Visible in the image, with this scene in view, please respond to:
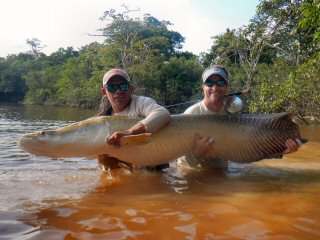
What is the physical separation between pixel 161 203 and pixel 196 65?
106 feet

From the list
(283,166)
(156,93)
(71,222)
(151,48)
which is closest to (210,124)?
(283,166)

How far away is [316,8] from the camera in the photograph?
6.02m

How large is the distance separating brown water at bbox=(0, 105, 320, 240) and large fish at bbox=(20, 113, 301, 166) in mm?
305

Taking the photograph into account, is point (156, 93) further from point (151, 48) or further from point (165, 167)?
point (165, 167)

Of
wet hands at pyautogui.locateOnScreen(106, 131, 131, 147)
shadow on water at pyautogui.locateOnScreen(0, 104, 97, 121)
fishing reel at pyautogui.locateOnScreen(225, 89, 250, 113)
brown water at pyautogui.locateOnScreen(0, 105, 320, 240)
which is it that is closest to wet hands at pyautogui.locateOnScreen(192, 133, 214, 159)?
brown water at pyautogui.locateOnScreen(0, 105, 320, 240)

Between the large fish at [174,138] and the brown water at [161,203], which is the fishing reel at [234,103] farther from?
the brown water at [161,203]

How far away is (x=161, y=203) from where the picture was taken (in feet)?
9.74

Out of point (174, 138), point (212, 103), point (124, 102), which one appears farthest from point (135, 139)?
point (212, 103)

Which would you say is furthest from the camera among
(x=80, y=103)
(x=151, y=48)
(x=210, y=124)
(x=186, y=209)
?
(x=80, y=103)

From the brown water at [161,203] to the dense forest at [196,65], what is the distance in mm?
3354

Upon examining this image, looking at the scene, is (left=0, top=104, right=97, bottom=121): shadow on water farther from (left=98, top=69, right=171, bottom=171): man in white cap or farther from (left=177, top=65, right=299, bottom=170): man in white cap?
(left=177, top=65, right=299, bottom=170): man in white cap

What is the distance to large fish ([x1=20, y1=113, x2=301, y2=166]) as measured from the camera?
3516 mm

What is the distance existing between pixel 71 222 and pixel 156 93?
30.0 meters

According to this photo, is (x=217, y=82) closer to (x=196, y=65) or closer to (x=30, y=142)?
(x=30, y=142)
